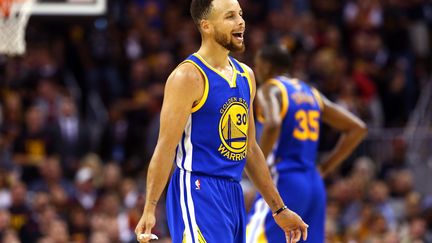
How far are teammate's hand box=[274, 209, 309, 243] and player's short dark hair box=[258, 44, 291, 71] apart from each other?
2374 mm

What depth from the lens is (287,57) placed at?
9.38m

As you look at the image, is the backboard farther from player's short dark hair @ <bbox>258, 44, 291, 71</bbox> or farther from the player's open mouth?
the player's open mouth

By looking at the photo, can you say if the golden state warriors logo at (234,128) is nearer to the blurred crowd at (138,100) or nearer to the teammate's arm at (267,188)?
the teammate's arm at (267,188)

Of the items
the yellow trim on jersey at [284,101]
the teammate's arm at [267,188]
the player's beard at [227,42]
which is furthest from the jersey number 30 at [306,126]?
the player's beard at [227,42]

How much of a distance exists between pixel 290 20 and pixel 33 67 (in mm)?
5498

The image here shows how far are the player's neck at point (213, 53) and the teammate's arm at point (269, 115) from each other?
174 cm

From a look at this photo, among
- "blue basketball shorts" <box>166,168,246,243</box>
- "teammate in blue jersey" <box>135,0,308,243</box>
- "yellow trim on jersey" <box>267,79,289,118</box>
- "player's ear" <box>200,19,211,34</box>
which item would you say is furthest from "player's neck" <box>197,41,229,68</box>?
"yellow trim on jersey" <box>267,79,289,118</box>

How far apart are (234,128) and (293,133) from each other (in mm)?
2133

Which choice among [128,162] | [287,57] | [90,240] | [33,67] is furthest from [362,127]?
[33,67]

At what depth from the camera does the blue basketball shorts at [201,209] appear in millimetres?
6777

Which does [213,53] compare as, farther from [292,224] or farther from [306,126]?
[306,126]

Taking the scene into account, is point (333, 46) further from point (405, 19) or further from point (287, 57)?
point (287, 57)

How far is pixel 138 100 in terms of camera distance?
672 inches

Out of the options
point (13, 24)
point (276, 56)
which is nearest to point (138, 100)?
point (13, 24)
